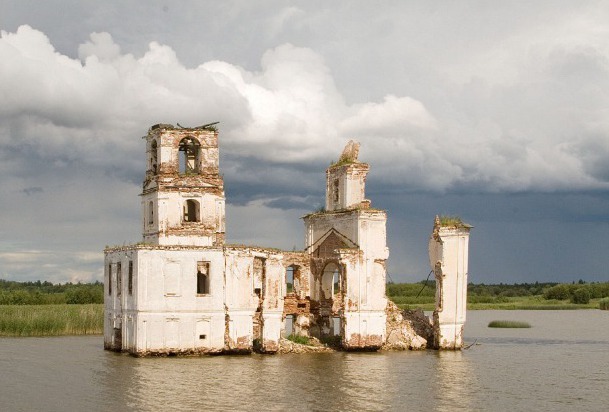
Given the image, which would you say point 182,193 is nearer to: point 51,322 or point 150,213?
point 150,213

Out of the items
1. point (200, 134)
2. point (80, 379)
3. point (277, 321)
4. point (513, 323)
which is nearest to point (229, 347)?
point (277, 321)

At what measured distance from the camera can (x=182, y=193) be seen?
134 ft

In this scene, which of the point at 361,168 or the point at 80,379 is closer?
the point at 80,379

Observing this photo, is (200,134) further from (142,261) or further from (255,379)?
(255,379)

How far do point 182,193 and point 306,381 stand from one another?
44.0 ft

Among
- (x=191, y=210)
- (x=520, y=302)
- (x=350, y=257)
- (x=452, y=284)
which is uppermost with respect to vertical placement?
(x=191, y=210)

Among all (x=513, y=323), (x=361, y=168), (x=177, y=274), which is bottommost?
(x=513, y=323)

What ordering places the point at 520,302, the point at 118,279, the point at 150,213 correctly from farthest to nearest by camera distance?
the point at 520,302
the point at 150,213
the point at 118,279

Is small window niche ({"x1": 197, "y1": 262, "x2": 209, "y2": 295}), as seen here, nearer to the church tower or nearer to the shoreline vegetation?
the church tower

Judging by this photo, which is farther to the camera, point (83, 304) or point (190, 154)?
point (83, 304)

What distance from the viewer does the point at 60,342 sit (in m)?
46.2

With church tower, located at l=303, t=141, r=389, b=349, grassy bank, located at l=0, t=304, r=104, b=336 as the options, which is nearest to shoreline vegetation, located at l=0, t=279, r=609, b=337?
grassy bank, located at l=0, t=304, r=104, b=336

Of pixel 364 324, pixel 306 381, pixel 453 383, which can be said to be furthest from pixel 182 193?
pixel 453 383

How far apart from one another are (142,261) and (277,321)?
22.9 feet
